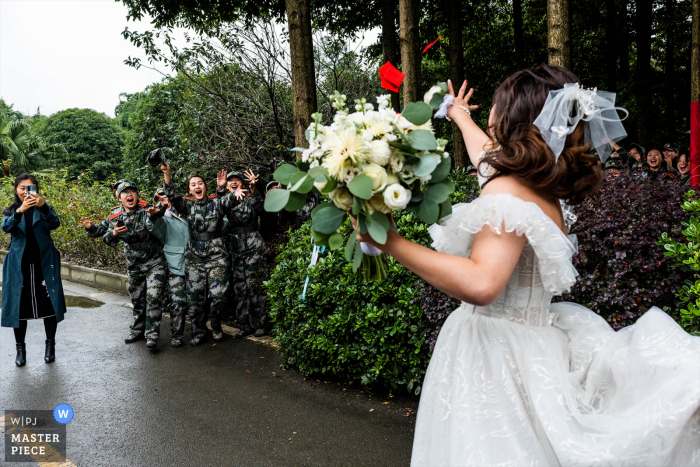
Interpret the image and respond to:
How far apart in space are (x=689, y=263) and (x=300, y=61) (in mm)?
4728

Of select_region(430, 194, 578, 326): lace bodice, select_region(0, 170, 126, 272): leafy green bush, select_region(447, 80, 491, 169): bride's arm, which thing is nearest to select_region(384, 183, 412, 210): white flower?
select_region(430, 194, 578, 326): lace bodice

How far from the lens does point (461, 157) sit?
10.2m

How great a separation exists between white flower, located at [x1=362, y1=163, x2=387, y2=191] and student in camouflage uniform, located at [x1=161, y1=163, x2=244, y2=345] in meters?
5.29

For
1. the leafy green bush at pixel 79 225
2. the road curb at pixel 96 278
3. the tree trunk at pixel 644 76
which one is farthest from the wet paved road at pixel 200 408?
the tree trunk at pixel 644 76

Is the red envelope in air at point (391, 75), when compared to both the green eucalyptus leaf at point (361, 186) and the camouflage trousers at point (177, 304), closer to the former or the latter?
the green eucalyptus leaf at point (361, 186)

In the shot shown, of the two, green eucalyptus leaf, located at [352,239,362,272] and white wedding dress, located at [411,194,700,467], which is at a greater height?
green eucalyptus leaf, located at [352,239,362,272]

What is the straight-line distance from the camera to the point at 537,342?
5.49 ft

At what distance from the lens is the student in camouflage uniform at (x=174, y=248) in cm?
656

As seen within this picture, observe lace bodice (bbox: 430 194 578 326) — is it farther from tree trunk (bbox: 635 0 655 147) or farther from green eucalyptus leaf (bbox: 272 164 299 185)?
tree trunk (bbox: 635 0 655 147)

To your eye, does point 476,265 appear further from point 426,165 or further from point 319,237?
point 319,237

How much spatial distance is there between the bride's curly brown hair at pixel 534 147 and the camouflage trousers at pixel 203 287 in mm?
5389

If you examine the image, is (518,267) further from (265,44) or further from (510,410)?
(265,44)

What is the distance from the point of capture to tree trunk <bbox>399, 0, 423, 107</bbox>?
5.75 m

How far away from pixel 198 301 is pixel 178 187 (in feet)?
13.1
